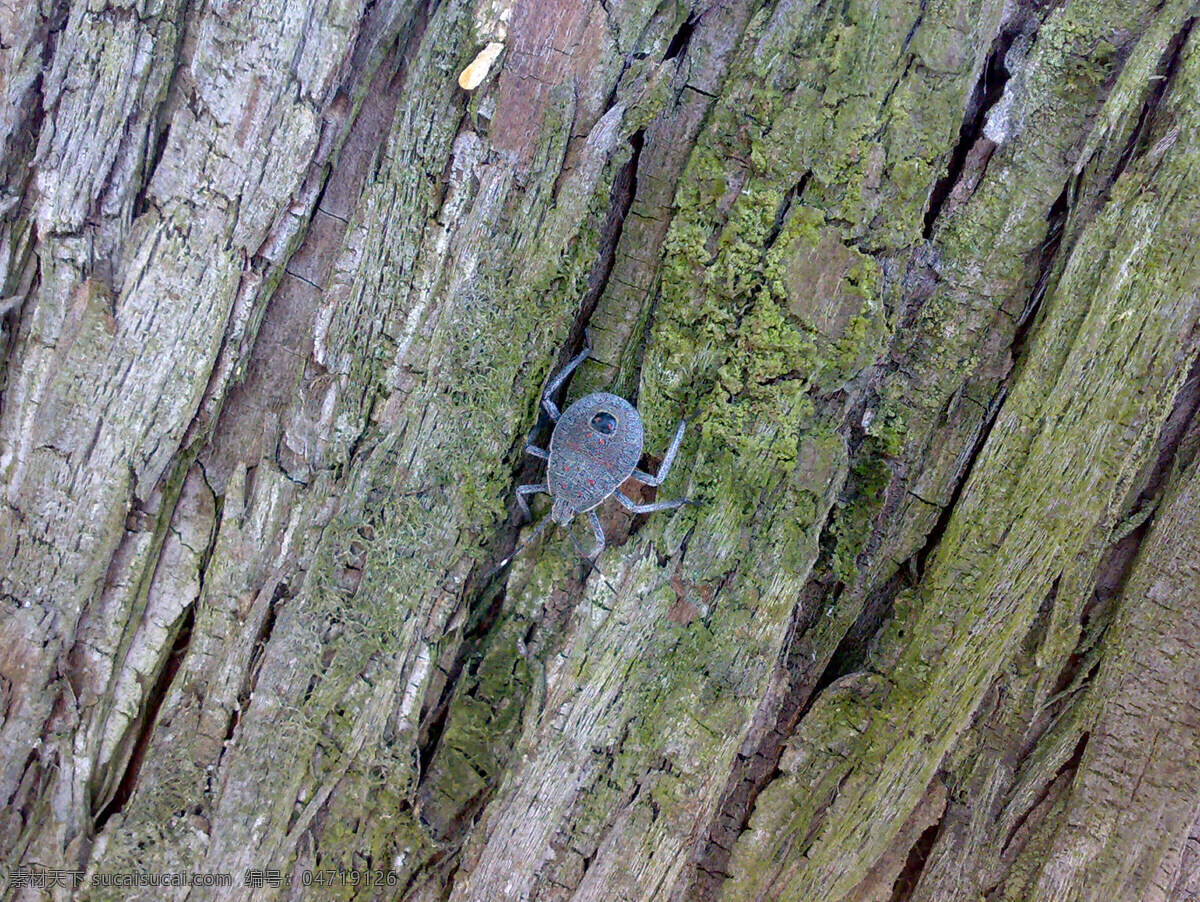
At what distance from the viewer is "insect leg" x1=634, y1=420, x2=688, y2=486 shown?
2.78 metres

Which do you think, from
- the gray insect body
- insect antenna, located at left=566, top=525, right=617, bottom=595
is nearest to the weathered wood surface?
insect antenna, located at left=566, top=525, right=617, bottom=595

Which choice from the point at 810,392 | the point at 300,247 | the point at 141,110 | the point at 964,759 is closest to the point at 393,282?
the point at 300,247

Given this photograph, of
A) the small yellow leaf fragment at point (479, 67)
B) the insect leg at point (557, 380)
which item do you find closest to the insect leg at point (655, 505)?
the insect leg at point (557, 380)

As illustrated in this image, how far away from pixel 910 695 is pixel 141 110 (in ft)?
10.6

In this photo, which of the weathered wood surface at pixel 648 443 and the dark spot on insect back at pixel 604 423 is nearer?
the weathered wood surface at pixel 648 443

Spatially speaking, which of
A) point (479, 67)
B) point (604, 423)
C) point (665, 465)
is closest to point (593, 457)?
point (604, 423)

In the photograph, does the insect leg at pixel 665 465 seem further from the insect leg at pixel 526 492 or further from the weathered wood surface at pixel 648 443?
the insect leg at pixel 526 492

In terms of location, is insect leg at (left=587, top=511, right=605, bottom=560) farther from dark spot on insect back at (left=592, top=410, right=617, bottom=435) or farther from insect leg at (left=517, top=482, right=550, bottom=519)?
dark spot on insect back at (left=592, top=410, right=617, bottom=435)

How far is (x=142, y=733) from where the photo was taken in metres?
2.70

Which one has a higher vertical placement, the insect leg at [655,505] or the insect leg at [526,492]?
the insect leg at [655,505]

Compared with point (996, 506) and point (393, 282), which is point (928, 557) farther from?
point (393, 282)

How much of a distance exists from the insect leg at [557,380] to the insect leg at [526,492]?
26 cm

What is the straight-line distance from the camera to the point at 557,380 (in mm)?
2910

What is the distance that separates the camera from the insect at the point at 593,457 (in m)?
2.73
